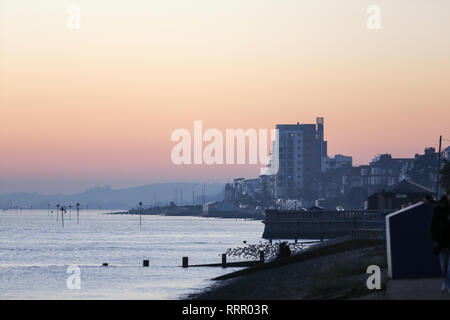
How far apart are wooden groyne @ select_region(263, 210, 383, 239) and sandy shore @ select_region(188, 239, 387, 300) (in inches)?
3117

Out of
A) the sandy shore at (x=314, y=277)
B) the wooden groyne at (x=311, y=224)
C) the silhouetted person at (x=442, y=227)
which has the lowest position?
the wooden groyne at (x=311, y=224)

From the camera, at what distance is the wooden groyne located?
480ft

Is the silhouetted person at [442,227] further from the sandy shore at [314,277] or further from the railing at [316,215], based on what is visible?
the railing at [316,215]

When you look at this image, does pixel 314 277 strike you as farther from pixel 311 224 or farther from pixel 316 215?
pixel 316 215

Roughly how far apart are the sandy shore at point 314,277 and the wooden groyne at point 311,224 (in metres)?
79.2

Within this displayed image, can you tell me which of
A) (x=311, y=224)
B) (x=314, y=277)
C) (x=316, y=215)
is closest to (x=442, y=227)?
(x=314, y=277)

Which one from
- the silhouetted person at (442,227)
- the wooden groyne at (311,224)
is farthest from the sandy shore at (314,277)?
the wooden groyne at (311,224)

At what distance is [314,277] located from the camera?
1726 inches


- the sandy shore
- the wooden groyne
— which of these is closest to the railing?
the wooden groyne

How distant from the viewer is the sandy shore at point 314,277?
35.2 metres

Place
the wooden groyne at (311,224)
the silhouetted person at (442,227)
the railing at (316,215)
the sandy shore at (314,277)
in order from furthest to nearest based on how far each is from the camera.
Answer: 1. the railing at (316,215)
2. the wooden groyne at (311,224)
3. the sandy shore at (314,277)
4. the silhouetted person at (442,227)

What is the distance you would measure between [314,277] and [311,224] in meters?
112

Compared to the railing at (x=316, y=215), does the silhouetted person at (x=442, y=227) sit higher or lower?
higher
